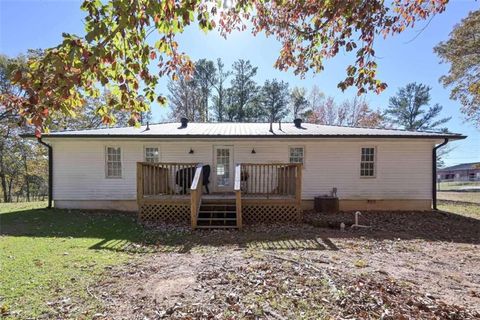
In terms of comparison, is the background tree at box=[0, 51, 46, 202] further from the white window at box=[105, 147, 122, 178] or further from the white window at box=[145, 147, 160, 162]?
the white window at box=[145, 147, 160, 162]

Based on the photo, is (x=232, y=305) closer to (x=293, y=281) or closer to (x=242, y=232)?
(x=293, y=281)

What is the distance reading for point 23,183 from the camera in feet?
90.1

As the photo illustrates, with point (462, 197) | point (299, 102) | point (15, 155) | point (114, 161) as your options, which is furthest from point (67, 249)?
point (299, 102)

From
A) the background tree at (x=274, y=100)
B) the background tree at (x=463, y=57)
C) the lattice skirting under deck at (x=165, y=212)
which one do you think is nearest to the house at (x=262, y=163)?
the lattice skirting under deck at (x=165, y=212)

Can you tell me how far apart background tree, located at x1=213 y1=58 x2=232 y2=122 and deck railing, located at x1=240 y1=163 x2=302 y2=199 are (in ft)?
67.5

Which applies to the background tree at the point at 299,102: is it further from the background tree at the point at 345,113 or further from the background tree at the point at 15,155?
Result: the background tree at the point at 15,155

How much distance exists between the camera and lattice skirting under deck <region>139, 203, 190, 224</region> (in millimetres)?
9164

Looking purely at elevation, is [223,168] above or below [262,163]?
below

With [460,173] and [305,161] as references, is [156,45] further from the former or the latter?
[460,173]

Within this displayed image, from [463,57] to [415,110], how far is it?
21.9 meters

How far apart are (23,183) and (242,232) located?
28467mm

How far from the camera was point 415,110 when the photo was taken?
118 ft

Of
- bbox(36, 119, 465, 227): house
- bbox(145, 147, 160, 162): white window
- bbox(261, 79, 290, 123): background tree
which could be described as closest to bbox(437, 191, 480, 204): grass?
bbox(36, 119, 465, 227): house

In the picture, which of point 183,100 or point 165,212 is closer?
point 165,212
